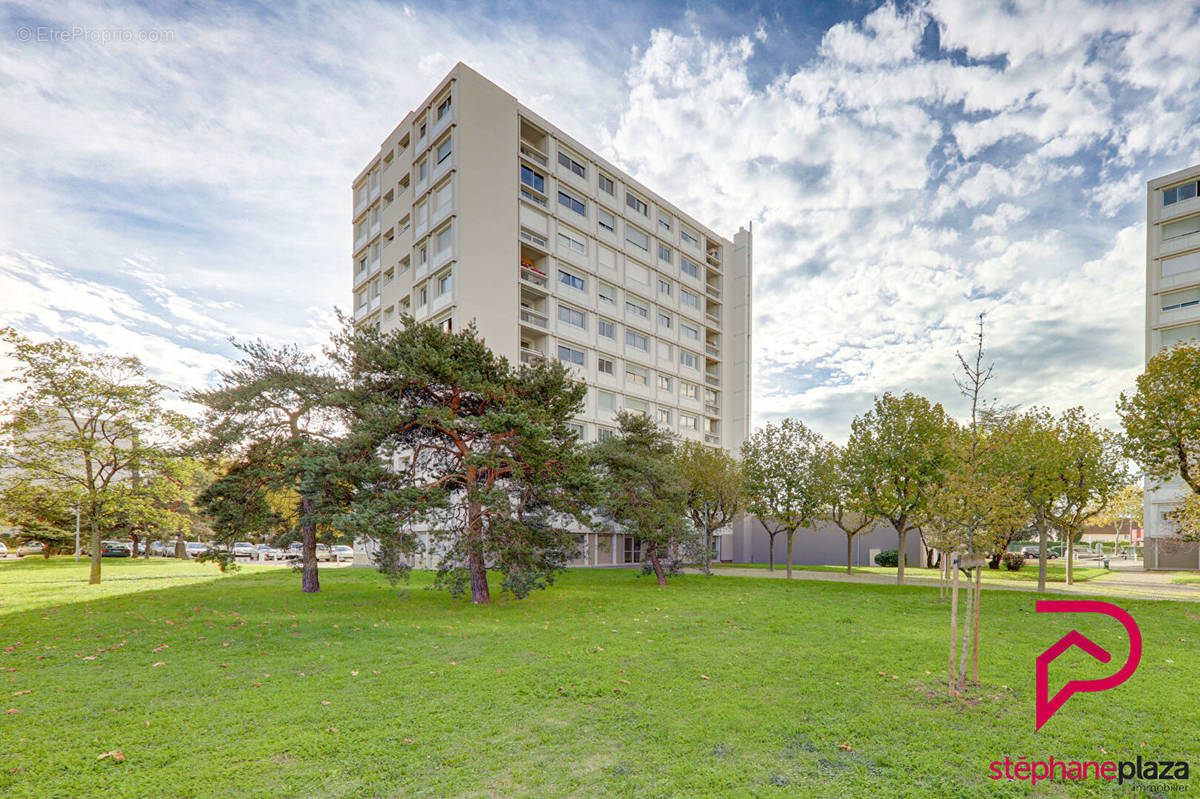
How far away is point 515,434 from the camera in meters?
18.4

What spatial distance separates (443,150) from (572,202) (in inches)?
380

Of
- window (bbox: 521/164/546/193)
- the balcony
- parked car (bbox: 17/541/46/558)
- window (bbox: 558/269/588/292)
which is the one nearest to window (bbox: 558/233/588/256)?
window (bbox: 558/269/588/292)

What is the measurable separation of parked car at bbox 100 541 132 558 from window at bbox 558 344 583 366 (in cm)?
4265

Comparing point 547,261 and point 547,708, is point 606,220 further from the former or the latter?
point 547,708

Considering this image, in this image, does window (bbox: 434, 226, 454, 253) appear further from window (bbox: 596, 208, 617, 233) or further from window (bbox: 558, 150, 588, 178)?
window (bbox: 596, 208, 617, 233)

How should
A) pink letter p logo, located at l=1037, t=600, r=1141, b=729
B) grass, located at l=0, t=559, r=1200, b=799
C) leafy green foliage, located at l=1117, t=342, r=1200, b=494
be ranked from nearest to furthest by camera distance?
→ grass, located at l=0, t=559, r=1200, b=799 < pink letter p logo, located at l=1037, t=600, r=1141, b=729 < leafy green foliage, located at l=1117, t=342, r=1200, b=494

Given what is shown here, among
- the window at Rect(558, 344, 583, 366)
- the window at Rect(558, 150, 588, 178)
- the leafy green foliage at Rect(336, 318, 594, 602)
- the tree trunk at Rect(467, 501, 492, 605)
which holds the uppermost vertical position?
the window at Rect(558, 150, 588, 178)

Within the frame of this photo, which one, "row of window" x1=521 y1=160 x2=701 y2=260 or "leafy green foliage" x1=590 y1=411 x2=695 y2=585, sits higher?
"row of window" x1=521 y1=160 x2=701 y2=260

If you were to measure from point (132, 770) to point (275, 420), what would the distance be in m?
17.2

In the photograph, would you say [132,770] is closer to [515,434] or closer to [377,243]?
[515,434]

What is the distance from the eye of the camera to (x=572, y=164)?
43.3 meters

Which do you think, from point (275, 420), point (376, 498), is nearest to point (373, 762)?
point (376, 498)

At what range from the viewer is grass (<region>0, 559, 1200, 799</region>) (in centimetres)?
576

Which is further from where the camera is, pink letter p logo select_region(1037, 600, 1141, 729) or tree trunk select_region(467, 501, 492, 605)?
tree trunk select_region(467, 501, 492, 605)
